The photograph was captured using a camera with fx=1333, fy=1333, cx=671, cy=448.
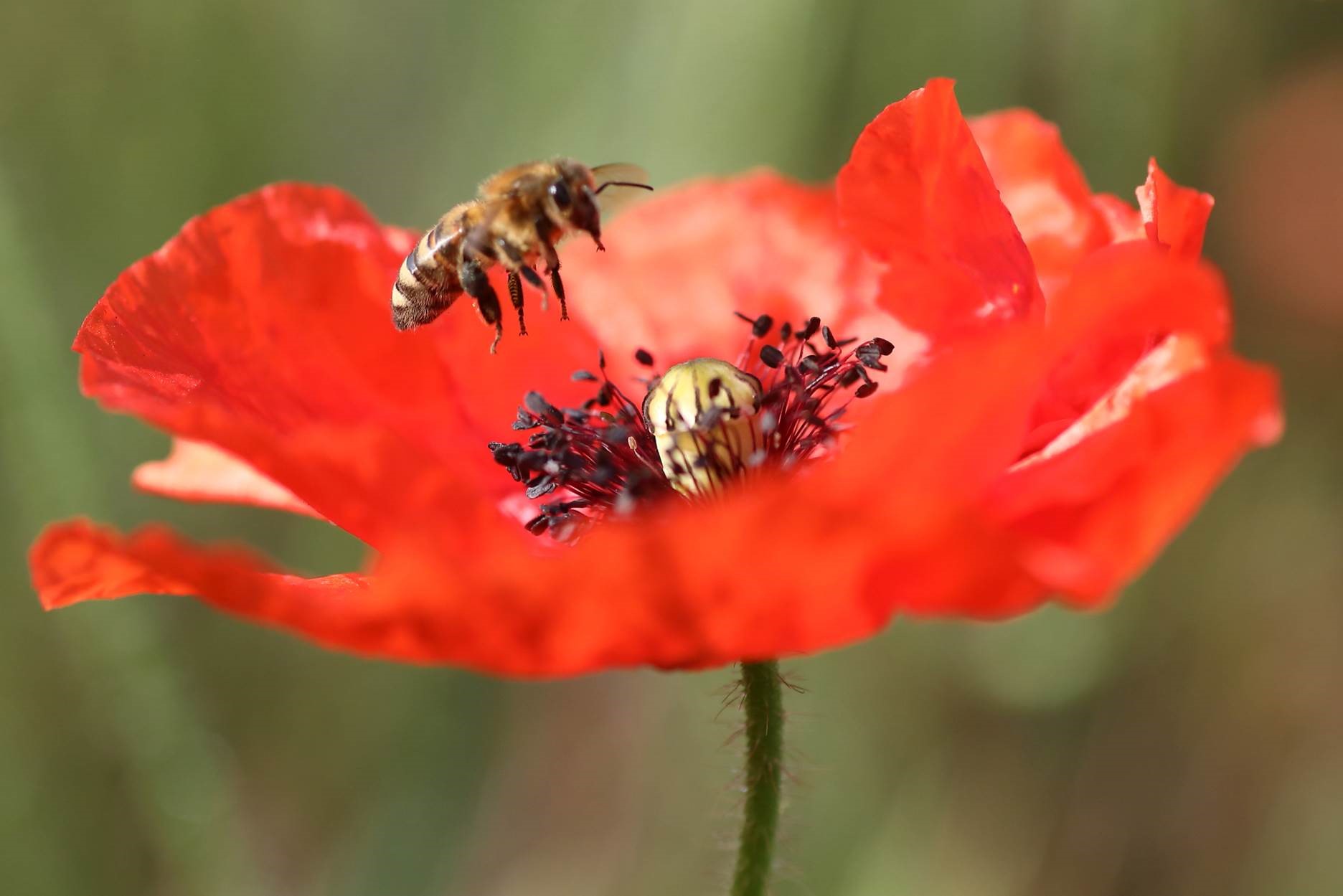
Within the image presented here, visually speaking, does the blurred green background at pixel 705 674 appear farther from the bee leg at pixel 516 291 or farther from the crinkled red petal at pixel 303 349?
the bee leg at pixel 516 291

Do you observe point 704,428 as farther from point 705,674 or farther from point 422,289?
point 705,674

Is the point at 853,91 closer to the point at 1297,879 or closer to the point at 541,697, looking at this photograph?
the point at 541,697

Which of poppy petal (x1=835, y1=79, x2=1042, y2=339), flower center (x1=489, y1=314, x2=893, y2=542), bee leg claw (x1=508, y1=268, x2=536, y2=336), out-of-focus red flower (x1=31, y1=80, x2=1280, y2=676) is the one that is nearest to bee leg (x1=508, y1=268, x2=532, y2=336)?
bee leg claw (x1=508, y1=268, x2=536, y2=336)

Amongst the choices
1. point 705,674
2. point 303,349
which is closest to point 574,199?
point 303,349

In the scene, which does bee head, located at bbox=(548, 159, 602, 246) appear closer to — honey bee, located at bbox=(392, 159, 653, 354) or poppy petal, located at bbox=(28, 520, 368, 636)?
honey bee, located at bbox=(392, 159, 653, 354)

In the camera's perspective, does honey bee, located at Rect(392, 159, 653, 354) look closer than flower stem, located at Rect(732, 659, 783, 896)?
No
